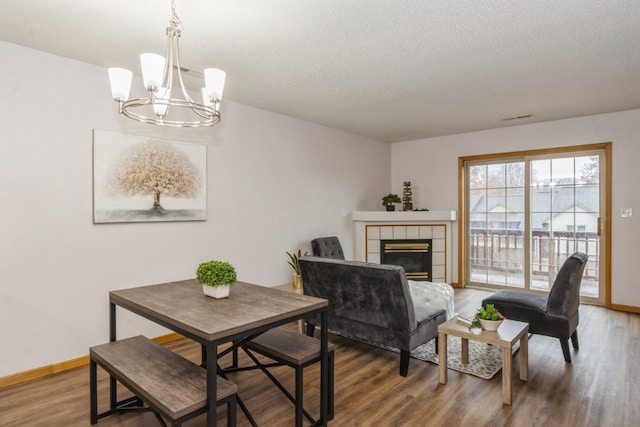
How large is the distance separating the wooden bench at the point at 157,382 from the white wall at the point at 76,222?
3.50ft

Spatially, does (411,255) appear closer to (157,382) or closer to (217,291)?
(217,291)

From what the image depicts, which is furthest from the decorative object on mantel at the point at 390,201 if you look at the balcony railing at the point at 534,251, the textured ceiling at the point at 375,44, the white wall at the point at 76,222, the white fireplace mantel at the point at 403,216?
the white wall at the point at 76,222

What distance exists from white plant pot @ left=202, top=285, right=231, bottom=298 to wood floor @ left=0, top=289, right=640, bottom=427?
2.52 ft

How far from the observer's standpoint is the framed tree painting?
320 cm

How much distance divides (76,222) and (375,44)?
2.75 m

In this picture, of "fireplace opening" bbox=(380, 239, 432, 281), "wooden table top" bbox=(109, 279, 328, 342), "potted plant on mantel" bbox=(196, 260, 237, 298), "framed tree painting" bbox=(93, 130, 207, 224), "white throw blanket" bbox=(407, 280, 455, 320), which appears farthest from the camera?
"fireplace opening" bbox=(380, 239, 432, 281)

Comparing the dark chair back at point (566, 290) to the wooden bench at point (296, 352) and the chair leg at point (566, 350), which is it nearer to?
the chair leg at point (566, 350)

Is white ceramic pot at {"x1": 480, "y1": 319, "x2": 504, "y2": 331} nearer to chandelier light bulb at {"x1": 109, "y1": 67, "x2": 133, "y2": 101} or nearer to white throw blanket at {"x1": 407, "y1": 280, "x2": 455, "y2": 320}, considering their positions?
white throw blanket at {"x1": 407, "y1": 280, "x2": 455, "y2": 320}

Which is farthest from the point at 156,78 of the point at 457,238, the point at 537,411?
the point at 457,238

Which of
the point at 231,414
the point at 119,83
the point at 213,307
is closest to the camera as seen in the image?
the point at 231,414

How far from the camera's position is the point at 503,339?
2.52 m

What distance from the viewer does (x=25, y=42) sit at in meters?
2.73

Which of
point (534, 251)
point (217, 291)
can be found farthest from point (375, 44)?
point (534, 251)

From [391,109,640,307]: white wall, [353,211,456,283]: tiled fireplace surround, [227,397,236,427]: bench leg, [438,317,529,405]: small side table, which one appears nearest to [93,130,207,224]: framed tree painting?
[227,397,236,427]: bench leg
